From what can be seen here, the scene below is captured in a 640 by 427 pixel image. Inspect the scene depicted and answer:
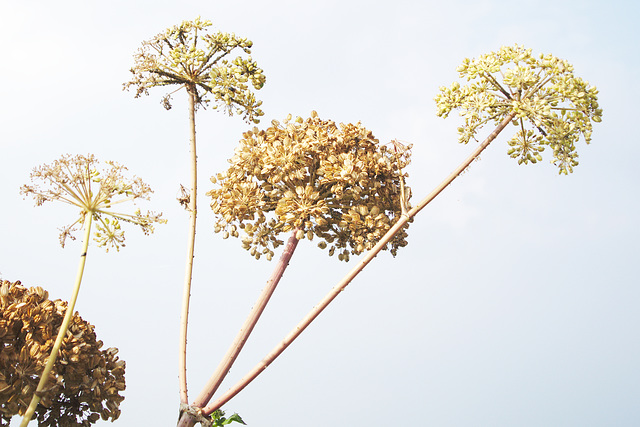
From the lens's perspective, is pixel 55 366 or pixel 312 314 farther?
pixel 312 314

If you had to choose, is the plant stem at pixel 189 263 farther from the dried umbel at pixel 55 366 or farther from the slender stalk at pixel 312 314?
the dried umbel at pixel 55 366

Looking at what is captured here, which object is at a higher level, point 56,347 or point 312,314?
point 312,314

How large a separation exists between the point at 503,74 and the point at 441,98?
59 cm

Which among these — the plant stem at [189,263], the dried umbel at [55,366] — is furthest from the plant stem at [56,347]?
the plant stem at [189,263]

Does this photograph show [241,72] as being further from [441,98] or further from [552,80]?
[552,80]

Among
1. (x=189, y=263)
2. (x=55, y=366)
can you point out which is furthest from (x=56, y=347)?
(x=189, y=263)

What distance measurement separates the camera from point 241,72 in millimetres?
6590

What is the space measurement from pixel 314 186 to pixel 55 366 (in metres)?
2.69

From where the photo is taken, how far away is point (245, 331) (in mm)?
6055

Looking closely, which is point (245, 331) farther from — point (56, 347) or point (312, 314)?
point (56, 347)

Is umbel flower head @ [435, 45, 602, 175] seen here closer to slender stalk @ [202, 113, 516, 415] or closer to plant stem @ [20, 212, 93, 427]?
slender stalk @ [202, 113, 516, 415]

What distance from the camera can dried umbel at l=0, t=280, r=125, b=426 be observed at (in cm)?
463

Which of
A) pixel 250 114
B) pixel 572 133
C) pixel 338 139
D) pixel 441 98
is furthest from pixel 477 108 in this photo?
pixel 250 114

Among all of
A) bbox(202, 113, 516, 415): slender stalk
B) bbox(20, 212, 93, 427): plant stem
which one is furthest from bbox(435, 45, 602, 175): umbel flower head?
bbox(20, 212, 93, 427): plant stem
